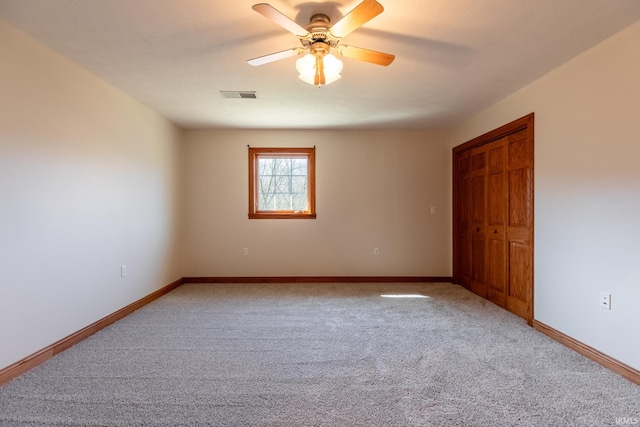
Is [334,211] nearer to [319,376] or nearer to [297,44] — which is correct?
[297,44]

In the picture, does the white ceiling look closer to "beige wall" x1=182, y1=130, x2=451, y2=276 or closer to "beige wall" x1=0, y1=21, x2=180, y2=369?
"beige wall" x1=0, y1=21, x2=180, y2=369

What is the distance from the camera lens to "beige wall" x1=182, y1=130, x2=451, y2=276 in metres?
4.64

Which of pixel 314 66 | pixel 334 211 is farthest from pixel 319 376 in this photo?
pixel 334 211

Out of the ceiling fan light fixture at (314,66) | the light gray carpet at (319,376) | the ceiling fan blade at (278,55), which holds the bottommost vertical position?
the light gray carpet at (319,376)

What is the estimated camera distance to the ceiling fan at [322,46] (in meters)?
1.74

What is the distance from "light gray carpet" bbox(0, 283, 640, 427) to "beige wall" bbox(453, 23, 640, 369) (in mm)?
307

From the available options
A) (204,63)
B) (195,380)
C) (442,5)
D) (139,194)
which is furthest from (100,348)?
(442,5)

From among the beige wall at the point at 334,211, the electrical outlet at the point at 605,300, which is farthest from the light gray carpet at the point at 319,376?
the beige wall at the point at 334,211

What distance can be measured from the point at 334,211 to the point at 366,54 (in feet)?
9.20

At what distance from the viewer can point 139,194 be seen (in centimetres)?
352

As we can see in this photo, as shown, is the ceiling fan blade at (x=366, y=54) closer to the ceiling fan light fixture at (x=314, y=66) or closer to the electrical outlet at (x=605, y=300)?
the ceiling fan light fixture at (x=314, y=66)

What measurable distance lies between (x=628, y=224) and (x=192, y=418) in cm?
296

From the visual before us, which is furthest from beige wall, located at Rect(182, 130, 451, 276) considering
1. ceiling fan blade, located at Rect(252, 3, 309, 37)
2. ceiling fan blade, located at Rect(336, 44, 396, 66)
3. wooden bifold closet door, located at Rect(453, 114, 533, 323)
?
ceiling fan blade, located at Rect(252, 3, 309, 37)

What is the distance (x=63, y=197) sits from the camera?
2.43 metres
